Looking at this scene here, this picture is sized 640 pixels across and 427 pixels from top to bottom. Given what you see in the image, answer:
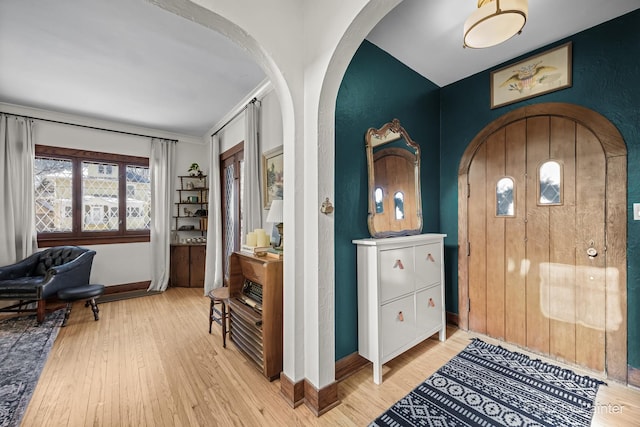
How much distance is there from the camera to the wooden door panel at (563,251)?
214cm

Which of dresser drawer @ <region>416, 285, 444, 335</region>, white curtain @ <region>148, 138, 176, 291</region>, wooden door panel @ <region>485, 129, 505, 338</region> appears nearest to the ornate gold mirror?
dresser drawer @ <region>416, 285, 444, 335</region>

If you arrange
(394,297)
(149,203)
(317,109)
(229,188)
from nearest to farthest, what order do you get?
(317,109) → (394,297) → (229,188) → (149,203)

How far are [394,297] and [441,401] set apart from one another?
70 centimetres

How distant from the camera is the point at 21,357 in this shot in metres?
2.29

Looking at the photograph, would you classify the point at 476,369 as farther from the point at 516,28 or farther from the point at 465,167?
the point at 516,28

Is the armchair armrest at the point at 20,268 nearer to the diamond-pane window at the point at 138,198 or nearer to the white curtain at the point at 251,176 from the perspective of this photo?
the diamond-pane window at the point at 138,198

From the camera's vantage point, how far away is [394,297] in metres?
2.03

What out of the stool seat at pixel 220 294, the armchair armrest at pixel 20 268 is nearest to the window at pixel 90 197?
the armchair armrest at pixel 20 268

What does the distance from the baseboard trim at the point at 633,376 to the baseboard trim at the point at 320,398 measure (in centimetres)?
209

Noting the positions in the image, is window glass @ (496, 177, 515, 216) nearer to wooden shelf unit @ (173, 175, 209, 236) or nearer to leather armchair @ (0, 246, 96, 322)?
wooden shelf unit @ (173, 175, 209, 236)

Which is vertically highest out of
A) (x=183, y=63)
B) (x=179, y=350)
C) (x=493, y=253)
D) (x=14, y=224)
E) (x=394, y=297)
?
(x=183, y=63)

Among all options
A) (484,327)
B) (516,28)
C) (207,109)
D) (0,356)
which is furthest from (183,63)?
(484,327)

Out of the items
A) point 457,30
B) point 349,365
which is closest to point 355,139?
point 457,30

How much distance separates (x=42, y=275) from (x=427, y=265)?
4844 mm
